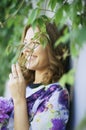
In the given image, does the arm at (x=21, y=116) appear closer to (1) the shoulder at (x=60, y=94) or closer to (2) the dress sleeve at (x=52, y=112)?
(2) the dress sleeve at (x=52, y=112)

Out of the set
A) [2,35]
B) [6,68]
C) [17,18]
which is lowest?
[6,68]

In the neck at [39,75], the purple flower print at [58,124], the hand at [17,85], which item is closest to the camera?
the purple flower print at [58,124]

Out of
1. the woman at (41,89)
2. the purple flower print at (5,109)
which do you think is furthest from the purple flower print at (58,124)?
the purple flower print at (5,109)

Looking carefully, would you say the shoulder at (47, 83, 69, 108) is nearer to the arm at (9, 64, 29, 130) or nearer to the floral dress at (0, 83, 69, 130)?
the floral dress at (0, 83, 69, 130)

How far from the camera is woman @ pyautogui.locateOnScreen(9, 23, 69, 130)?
203cm

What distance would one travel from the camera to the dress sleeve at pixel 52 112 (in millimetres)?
2020

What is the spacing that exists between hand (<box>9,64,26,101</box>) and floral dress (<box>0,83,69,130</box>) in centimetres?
8

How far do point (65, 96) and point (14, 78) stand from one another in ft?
0.88

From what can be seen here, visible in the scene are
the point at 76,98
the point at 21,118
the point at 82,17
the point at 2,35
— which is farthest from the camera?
the point at 2,35

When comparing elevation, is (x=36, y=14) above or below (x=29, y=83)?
above

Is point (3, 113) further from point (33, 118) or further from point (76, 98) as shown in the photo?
point (76, 98)

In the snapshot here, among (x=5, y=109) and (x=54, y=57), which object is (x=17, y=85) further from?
(x=54, y=57)

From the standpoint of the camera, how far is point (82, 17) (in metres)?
1.49

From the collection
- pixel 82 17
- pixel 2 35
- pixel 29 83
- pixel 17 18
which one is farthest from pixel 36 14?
pixel 2 35
